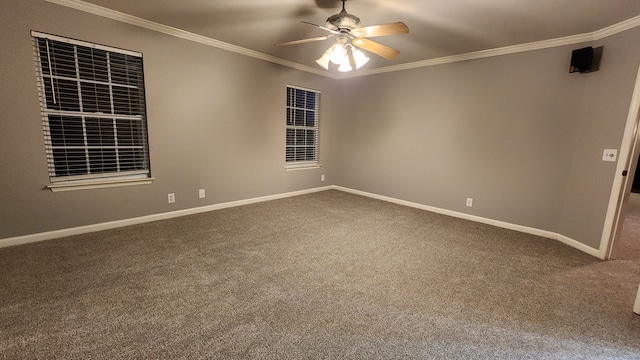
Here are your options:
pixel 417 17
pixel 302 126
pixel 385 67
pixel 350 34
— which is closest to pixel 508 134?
pixel 417 17

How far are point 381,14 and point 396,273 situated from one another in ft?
8.31

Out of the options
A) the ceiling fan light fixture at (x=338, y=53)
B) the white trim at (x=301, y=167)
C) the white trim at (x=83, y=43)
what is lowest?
the white trim at (x=301, y=167)

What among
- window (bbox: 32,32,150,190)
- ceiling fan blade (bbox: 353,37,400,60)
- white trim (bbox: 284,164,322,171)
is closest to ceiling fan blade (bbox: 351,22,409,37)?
ceiling fan blade (bbox: 353,37,400,60)

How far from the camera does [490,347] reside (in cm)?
153

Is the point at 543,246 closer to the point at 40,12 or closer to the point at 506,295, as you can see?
the point at 506,295

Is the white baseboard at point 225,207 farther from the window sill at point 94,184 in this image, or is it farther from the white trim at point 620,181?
the window sill at point 94,184

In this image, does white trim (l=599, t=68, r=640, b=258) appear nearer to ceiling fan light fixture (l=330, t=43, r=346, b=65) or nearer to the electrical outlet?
the electrical outlet

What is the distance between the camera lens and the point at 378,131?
4.96 meters

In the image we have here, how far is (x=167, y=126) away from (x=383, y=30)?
112 inches

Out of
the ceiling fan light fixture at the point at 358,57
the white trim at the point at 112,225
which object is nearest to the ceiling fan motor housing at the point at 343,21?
the ceiling fan light fixture at the point at 358,57

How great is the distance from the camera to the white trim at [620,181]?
2.52 m

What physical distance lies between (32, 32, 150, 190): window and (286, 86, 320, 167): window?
2.37 metres

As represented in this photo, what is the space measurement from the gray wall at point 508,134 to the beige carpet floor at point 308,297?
615 millimetres

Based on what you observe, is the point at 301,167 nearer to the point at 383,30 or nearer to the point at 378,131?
the point at 378,131
